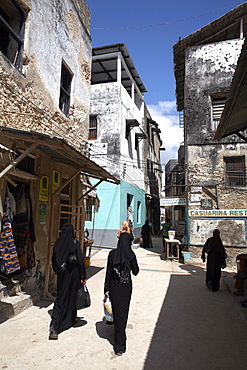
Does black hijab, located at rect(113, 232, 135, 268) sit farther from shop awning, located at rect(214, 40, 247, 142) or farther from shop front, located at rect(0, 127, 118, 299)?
shop awning, located at rect(214, 40, 247, 142)

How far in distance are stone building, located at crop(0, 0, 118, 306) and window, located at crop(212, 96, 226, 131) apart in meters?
6.21

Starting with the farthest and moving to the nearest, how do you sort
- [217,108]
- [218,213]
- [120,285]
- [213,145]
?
1. [217,108]
2. [213,145]
3. [218,213]
4. [120,285]

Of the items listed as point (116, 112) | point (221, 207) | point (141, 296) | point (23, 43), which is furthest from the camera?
point (116, 112)

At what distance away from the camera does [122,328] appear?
3154 millimetres

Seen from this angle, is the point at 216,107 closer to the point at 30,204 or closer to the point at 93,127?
the point at 93,127

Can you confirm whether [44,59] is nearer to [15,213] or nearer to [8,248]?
[15,213]

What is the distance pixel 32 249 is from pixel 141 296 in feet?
8.60

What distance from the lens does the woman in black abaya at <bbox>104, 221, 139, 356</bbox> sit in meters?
3.15

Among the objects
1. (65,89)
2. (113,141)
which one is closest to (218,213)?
(65,89)

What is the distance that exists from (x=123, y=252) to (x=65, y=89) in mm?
5364

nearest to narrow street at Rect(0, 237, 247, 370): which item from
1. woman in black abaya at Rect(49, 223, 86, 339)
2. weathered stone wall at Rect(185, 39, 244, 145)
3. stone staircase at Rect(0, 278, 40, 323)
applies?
stone staircase at Rect(0, 278, 40, 323)

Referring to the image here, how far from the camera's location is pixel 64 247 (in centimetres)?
373

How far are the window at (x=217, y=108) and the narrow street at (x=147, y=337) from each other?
23.2 ft

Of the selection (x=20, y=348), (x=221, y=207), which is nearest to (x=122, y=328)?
(x=20, y=348)
